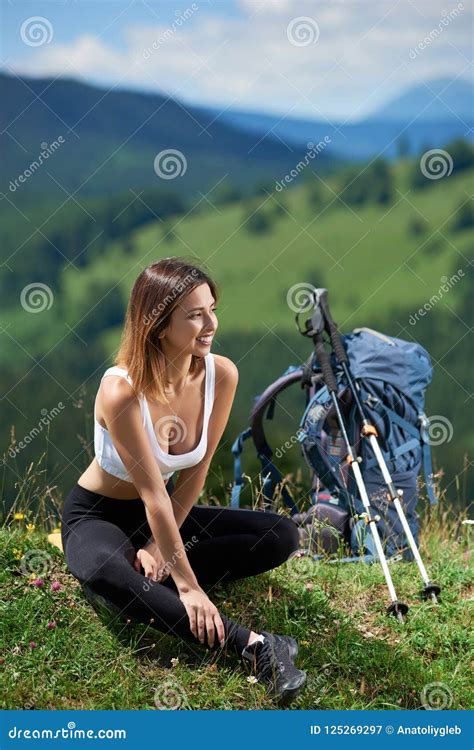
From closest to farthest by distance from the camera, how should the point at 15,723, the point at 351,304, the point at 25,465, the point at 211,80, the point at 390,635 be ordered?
the point at 15,723 < the point at 390,635 < the point at 25,465 < the point at 351,304 < the point at 211,80

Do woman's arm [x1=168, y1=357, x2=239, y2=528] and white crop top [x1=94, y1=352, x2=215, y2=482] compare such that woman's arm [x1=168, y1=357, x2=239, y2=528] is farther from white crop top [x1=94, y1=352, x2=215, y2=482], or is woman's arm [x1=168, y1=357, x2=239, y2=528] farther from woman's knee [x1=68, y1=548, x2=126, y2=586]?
woman's knee [x1=68, y1=548, x2=126, y2=586]

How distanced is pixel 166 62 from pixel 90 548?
4384 cm

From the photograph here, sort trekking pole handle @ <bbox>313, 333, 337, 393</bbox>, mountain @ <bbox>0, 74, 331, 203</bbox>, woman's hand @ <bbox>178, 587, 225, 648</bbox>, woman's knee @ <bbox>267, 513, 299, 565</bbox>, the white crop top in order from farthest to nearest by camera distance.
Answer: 1. mountain @ <bbox>0, 74, 331, 203</bbox>
2. trekking pole handle @ <bbox>313, 333, 337, 393</bbox>
3. woman's knee @ <bbox>267, 513, 299, 565</bbox>
4. the white crop top
5. woman's hand @ <bbox>178, 587, 225, 648</bbox>

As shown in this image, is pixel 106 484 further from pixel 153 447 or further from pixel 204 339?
pixel 204 339

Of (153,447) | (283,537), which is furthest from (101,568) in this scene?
(283,537)

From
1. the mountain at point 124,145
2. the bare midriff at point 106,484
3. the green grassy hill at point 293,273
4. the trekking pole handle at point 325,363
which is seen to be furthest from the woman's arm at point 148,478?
the mountain at point 124,145

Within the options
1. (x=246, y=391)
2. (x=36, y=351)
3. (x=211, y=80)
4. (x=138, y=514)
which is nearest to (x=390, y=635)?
(x=138, y=514)

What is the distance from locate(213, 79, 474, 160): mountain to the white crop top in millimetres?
36223

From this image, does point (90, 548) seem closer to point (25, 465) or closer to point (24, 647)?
point (24, 647)

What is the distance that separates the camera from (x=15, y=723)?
3.06m

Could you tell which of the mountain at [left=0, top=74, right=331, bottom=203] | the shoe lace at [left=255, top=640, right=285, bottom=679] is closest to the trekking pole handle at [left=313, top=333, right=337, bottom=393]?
the shoe lace at [left=255, top=640, right=285, bottom=679]

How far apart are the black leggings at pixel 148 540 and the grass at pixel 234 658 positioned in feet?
0.49

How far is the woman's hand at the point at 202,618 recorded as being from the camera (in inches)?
121

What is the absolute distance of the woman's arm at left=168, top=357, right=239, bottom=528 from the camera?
11.2ft
